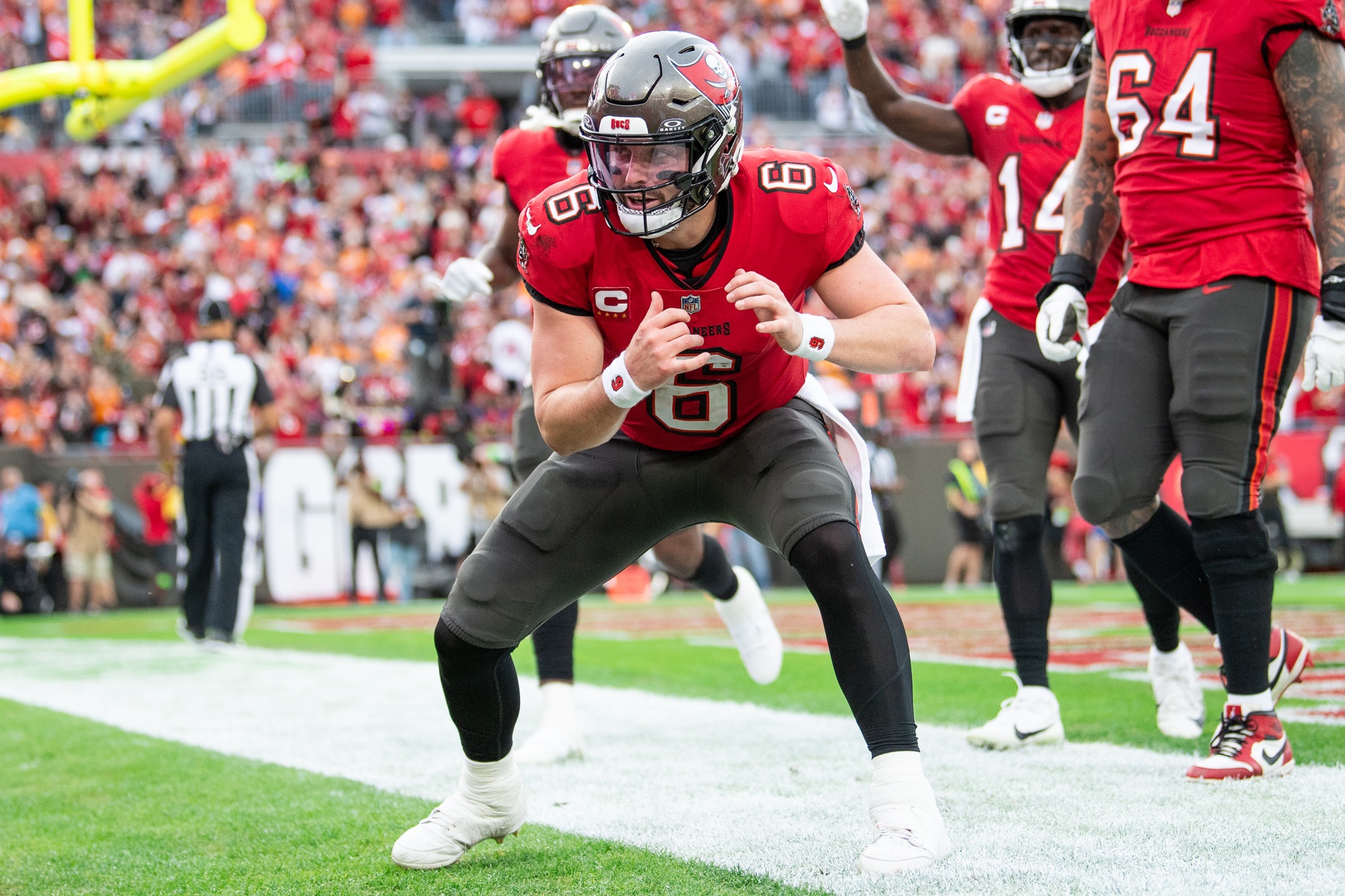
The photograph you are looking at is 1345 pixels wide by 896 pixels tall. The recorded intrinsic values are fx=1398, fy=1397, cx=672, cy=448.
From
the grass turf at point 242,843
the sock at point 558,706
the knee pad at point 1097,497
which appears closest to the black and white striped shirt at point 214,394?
the grass turf at point 242,843

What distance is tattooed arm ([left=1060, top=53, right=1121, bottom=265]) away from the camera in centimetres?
360

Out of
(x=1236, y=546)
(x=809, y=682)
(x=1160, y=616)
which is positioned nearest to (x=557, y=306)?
(x=1236, y=546)

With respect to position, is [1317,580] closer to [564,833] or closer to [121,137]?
[564,833]

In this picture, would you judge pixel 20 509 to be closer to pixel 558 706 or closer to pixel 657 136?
pixel 558 706

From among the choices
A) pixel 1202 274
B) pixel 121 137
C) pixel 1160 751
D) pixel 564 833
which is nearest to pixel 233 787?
pixel 564 833

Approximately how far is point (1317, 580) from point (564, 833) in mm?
10905

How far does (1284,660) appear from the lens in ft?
11.9

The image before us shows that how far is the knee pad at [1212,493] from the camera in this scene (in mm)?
3246

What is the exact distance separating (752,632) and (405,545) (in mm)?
8946

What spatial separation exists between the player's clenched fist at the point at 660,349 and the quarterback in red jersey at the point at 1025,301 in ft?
5.90

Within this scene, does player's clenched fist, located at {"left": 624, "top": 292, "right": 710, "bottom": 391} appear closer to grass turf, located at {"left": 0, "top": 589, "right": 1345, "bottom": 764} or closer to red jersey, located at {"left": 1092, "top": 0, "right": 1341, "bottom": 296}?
red jersey, located at {"left": 1092, "top": 0, "right": 1341, "bottom": 296}

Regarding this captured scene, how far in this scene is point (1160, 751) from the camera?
11.8 feet

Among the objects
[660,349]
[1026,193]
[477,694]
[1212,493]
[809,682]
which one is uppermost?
[1026,193]

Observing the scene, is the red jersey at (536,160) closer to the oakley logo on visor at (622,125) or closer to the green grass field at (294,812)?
the oakley logo on visor at (622,125)
